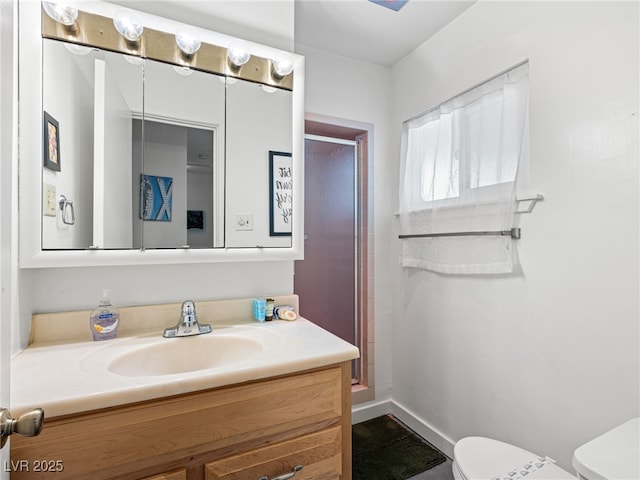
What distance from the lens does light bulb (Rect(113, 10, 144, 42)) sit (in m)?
1.20

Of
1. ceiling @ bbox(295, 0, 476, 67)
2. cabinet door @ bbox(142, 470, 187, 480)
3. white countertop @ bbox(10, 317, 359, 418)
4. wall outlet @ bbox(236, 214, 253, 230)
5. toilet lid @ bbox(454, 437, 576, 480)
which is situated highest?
ceiling @ bbox(295, 0, 476, 67)

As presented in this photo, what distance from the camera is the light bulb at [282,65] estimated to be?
144 centimetres

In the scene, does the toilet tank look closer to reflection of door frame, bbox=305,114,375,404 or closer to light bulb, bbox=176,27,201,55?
reflection of door frame, bbox=305,114,375,404

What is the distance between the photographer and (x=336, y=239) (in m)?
2.22

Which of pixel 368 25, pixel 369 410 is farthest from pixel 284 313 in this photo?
Result: pixel 368 25

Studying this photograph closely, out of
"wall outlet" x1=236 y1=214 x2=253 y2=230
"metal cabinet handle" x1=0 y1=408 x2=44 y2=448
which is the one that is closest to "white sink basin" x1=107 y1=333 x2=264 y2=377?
"wall outlet" x1=236 y1=214 x2=253 y2=230

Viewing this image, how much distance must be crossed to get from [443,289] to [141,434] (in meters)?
1.49

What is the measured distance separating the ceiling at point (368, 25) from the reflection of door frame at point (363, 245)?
17.0 inches

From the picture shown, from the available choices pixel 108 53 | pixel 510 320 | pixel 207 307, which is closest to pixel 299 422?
pixel 207 307

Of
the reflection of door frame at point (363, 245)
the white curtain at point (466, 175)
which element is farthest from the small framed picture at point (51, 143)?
the white curtain at point (466, 175)

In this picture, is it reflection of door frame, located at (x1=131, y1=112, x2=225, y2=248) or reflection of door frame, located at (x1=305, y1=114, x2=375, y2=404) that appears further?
reflection of door frame, located at (x1=305, y1=114, x2=375, y2=404)

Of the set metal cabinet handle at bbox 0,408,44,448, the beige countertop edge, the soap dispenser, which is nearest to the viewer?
metal cabinet handle at bbox 0,408,44,448

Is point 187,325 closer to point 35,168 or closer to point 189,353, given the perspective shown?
point 189,353

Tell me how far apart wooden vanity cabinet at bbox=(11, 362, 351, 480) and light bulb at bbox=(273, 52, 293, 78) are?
1217 millimetres
